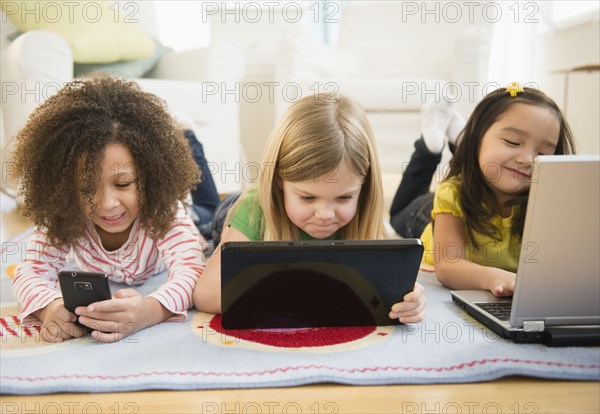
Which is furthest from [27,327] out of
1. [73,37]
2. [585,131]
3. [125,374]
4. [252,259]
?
[585,131]

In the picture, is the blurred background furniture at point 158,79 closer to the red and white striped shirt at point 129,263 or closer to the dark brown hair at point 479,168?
the red and white striped shirt at point 129,263

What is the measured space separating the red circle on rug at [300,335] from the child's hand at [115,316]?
125 mm

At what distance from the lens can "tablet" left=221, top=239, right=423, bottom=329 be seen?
944mm

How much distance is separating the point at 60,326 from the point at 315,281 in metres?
0.39

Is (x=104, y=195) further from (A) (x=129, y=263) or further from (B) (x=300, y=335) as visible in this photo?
(B) (x=300, y=335)

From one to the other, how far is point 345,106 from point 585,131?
1561 millimetres

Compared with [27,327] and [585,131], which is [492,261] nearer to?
[27,327]

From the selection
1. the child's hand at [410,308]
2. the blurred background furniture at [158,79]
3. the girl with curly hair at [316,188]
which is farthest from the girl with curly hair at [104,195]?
the blurred background furniture at [158,79]

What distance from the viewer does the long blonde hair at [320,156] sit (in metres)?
1.09

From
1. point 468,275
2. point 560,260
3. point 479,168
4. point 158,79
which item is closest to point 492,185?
point 479,168

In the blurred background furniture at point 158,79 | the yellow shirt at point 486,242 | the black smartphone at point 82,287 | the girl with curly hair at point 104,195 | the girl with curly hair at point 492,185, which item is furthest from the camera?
the blurred background furniture at point 158,79

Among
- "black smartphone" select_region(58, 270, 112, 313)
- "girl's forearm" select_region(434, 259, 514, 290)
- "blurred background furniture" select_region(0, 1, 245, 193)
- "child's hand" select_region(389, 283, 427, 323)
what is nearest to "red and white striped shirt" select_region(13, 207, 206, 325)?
"black smartphone" select_region(58, 270, 112, 313)

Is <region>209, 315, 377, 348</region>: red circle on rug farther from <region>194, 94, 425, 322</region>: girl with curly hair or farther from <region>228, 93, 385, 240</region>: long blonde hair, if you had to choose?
<region>228, 93, 385, 240</region>: long blonde hair

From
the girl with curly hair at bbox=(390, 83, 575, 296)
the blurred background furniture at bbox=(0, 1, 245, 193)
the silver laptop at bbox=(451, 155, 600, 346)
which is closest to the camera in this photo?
the silver laptop at bbox=(451, 155, 600, 346)
